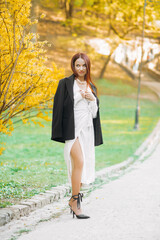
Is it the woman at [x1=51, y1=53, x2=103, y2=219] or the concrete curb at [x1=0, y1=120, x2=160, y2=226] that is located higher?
the woman at [x1=51, y1=53, x2=103, y2=219]

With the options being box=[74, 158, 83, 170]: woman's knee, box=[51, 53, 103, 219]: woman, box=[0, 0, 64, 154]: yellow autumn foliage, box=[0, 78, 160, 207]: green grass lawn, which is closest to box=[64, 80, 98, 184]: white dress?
box=[51, 53, 103, 219]: woman

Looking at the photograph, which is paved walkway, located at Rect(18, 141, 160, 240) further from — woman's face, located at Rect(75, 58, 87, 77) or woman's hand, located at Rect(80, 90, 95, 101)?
woman's face, located at Rect(75, 58, 87, 77)

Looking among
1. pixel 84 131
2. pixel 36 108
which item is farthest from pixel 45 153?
pixel 84 131

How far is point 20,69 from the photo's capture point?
241 inches

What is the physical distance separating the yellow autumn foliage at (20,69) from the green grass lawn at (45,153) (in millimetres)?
993

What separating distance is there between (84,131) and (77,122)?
16cm

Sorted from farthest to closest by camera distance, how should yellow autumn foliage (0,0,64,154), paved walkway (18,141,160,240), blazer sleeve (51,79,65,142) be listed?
yellow autumn foliage (0,0,64,154)
blazer sleeve (51,79,65,142)
paved walkway (18,141,160,240)

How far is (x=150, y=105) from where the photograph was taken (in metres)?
29.1

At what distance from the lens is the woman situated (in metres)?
5.08

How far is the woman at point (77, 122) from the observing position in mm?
5082

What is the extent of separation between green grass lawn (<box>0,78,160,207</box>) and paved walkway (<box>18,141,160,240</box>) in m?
0.90

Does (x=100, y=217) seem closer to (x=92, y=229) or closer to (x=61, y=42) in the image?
(x=92, y=229)

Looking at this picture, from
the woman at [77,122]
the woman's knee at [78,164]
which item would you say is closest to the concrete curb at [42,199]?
the woman at [77,122]

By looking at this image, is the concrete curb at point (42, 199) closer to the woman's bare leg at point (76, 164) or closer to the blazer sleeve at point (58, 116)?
the woman's bare leg at point (76, 164)
